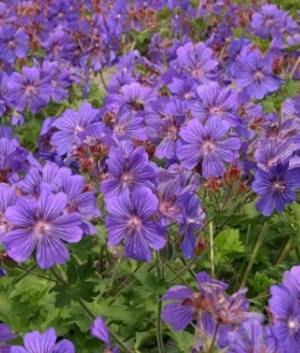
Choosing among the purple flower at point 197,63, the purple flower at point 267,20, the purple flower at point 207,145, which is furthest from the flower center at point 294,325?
the purple flower at point 267,20

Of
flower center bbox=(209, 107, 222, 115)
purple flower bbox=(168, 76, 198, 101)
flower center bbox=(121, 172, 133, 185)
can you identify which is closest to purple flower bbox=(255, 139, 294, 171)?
flower center bbox=(209, 107, 222, 115)

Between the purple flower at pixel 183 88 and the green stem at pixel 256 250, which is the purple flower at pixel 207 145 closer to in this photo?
the purple flower at pixel 183 88

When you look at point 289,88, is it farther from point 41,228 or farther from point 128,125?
point 41,228

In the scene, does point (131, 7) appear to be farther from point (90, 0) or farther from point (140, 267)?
point (140, 267)

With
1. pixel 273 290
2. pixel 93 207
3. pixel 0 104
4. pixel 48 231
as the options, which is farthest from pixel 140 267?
pixel 0 104

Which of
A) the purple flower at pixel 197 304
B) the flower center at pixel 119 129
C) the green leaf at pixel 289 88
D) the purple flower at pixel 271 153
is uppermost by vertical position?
the purple flower at pixel 197 304

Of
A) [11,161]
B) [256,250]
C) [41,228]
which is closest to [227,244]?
[256,250]

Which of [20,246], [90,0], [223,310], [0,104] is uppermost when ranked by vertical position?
[223,310]

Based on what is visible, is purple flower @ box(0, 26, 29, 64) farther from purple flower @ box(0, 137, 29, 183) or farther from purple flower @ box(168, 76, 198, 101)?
purple flower @ box(0, 137, 29, 183)
